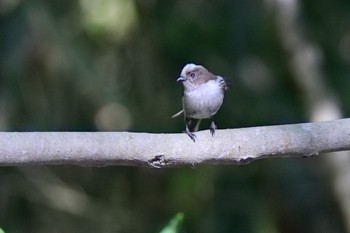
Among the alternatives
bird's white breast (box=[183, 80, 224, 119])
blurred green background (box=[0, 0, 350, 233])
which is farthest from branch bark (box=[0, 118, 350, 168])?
blurred green background (box=[0, 0, 350, 233])

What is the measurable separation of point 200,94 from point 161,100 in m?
1.09

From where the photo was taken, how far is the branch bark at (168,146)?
95 cm

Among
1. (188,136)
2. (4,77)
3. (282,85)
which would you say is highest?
(282,85)

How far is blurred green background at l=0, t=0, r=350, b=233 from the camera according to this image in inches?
83.9

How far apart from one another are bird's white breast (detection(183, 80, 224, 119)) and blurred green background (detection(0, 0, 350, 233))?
835mm

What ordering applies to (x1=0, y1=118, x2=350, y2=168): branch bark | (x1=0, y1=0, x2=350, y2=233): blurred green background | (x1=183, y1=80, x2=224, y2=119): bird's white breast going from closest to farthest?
(x1=0, y1=118, x2=350, y2=168): branch bark
(x1=183, y1=80, x2=224, y2=119): bird's white breast
(x1=0, y1=0, x2=350, y2=233): blurred green background

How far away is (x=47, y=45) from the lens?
2.15 meters

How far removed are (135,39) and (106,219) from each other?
0.54 m

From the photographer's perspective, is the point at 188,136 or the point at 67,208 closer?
the point at 188,136

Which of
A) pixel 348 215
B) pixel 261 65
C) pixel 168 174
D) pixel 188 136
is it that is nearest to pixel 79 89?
pixel 168 174

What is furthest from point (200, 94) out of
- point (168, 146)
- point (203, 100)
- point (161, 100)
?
point (161, 100)

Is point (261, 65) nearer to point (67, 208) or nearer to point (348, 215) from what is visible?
point (348, 215)

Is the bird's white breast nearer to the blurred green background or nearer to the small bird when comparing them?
the small bird

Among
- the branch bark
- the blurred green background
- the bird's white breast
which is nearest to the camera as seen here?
the branch bark
